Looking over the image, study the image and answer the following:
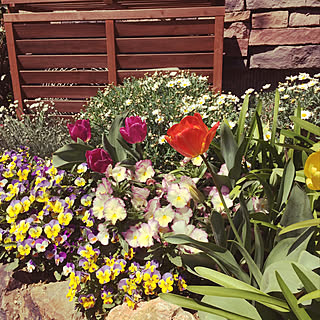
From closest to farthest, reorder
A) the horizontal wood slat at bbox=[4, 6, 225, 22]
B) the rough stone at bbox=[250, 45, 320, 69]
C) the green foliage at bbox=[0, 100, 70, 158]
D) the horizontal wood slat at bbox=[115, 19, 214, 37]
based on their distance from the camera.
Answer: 1. the green foliage at bbox=[0, 100, 70, 158]
2. the horizontal wood slat at bbox=[4, 6, 225, 22]
3. the horizontal wood slat at bbox=[115, 19, 214, 37]
4. the rough stone at bbox=[250, 45, 320, 69]

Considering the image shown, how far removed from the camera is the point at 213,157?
7.70 feet

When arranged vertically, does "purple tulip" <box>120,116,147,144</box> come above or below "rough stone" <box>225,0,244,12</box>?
below

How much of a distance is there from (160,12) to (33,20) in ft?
4.83

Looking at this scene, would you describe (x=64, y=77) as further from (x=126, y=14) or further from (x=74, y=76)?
(x=126, y=14)

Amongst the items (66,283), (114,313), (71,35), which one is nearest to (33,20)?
(71,35)

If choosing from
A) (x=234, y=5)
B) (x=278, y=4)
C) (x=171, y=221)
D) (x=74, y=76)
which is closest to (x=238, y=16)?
(x=234, y=5)

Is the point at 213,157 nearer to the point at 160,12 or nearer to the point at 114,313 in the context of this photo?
the point at 114,313

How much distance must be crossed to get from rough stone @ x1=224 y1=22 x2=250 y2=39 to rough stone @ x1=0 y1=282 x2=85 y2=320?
11.3 feet

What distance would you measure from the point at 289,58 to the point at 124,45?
1.89m

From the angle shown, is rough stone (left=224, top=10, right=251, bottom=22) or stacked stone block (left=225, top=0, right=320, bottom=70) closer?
stacked stone block (left=225, top=0, right=320, bottom=70)

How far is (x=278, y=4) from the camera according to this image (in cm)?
415

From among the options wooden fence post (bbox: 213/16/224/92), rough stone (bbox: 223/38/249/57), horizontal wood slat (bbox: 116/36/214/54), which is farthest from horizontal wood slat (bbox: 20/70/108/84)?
A: rough stone (bbox: 223/38/249/57)

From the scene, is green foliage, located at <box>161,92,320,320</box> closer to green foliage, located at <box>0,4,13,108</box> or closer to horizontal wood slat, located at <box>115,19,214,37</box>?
horizontal wood slat, located at <box>115,19,214,37</box>

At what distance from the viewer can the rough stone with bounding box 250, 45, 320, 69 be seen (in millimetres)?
4246
